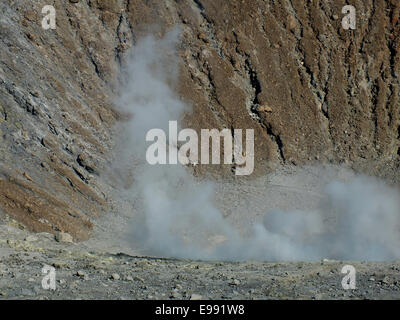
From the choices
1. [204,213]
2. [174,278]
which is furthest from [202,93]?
[174,278]

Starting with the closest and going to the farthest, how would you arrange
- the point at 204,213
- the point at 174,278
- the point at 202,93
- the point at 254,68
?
the point at 174,278
the point at 204,213
the point at 202,93
the point at 254,68

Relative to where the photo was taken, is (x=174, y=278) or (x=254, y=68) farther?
(x=254, y=68)

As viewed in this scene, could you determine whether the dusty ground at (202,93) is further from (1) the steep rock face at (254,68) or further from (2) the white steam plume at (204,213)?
(2) the white steam plume at (204,213)

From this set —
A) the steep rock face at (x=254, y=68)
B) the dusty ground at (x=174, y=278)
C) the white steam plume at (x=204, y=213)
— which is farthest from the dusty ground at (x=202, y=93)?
the dusty ground at (x=174, y=278)

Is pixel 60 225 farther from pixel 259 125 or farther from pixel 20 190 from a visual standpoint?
pixel 259 125

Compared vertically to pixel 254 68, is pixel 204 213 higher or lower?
lower

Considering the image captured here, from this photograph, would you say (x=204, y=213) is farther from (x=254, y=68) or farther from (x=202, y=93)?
(x=254, y=68)
